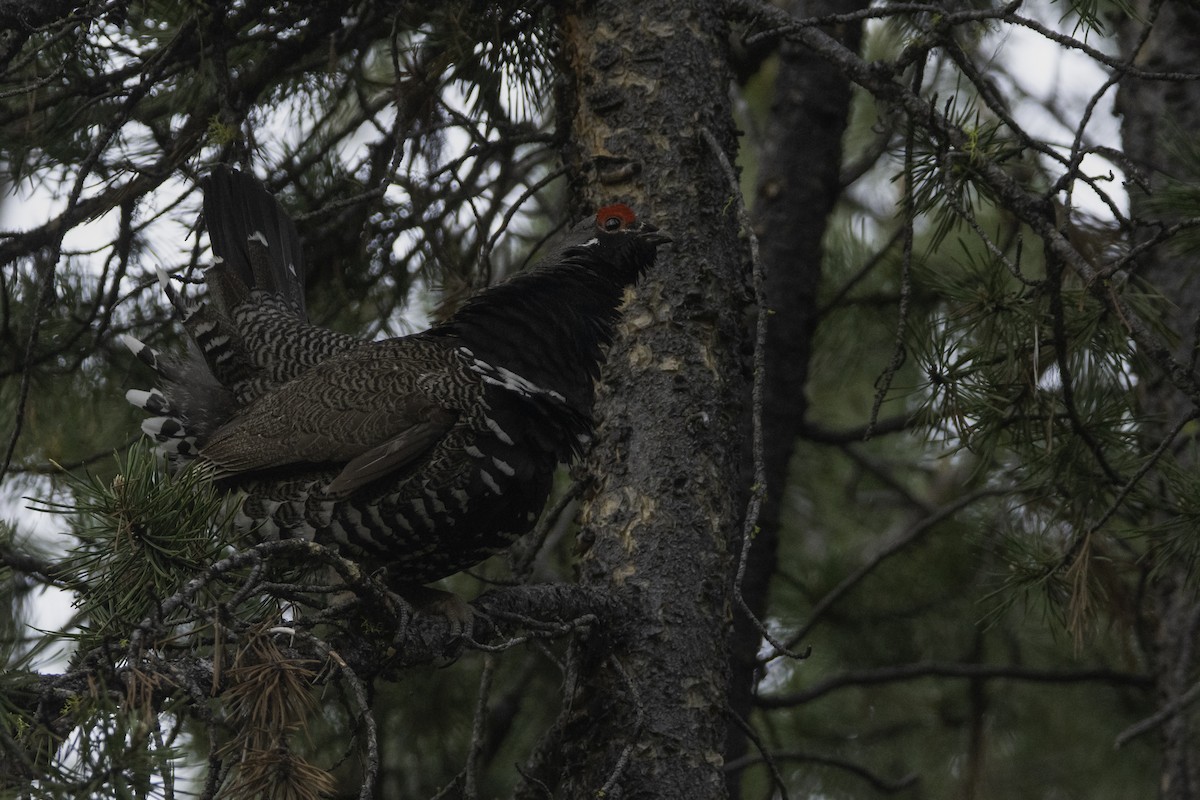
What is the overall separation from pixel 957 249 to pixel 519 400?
4611mm

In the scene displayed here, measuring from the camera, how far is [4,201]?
437 centimetres

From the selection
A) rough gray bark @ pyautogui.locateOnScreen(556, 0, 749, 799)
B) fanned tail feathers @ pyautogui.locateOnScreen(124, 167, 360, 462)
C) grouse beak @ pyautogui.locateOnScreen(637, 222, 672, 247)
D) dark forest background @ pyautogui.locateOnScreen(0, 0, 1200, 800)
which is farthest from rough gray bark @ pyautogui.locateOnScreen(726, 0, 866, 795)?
fanned tail feathers @ pyautogui.locateOnScreen(124, 167, 360, 462)

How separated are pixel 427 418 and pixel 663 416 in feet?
2.47

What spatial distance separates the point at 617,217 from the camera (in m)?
3.69

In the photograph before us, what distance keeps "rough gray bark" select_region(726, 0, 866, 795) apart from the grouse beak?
184 centimetres

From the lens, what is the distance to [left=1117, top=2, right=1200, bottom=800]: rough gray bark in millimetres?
4949

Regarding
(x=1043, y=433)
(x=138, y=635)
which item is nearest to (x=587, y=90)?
(x=1043, y=433)

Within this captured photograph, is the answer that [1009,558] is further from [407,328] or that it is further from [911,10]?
[407,328]

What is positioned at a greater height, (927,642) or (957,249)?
(957,249)

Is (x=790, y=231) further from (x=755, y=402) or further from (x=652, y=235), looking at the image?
(x=755, y=402)

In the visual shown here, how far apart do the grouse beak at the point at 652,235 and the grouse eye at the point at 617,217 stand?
0.16 ft

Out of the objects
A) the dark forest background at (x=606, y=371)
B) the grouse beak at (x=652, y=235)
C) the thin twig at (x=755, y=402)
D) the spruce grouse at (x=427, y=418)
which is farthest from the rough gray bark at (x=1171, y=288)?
the spruce grouse at (x=427, y=418)

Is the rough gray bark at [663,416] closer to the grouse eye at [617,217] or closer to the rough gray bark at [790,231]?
the grouse eye at [617,217]

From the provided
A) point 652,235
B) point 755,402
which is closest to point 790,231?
point 652,235
